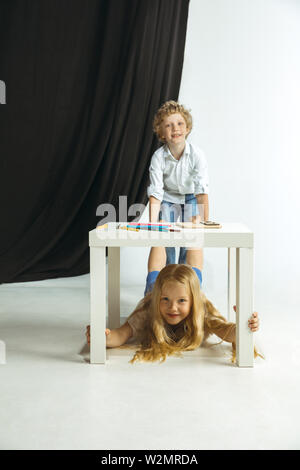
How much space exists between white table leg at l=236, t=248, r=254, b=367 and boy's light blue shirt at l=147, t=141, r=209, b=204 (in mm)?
790

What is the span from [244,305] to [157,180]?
35.5 inches

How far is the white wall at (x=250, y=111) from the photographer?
3.19m

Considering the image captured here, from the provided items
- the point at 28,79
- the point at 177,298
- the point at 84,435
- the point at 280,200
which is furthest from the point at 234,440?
the point at 28,79

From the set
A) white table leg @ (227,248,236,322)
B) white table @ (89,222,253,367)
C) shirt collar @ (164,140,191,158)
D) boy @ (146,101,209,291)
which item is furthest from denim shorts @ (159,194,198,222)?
white table @ (89,222,253,367)

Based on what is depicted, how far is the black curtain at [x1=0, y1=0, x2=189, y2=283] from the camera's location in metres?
3.04

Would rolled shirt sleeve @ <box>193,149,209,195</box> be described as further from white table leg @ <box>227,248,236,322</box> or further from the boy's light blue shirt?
white table leg @ <box>227,248,236,322</box>

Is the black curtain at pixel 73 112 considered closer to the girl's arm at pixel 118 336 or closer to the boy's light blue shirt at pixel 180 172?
the boy's light blue shirt at pixel 180 172

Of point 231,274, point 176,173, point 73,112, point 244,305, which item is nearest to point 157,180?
point 176,173

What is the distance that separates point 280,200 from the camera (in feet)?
10.8

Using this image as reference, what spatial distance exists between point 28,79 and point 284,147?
5.13 feet

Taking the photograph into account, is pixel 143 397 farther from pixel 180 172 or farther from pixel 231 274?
pixel 180 172

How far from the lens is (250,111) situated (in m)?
3.22
